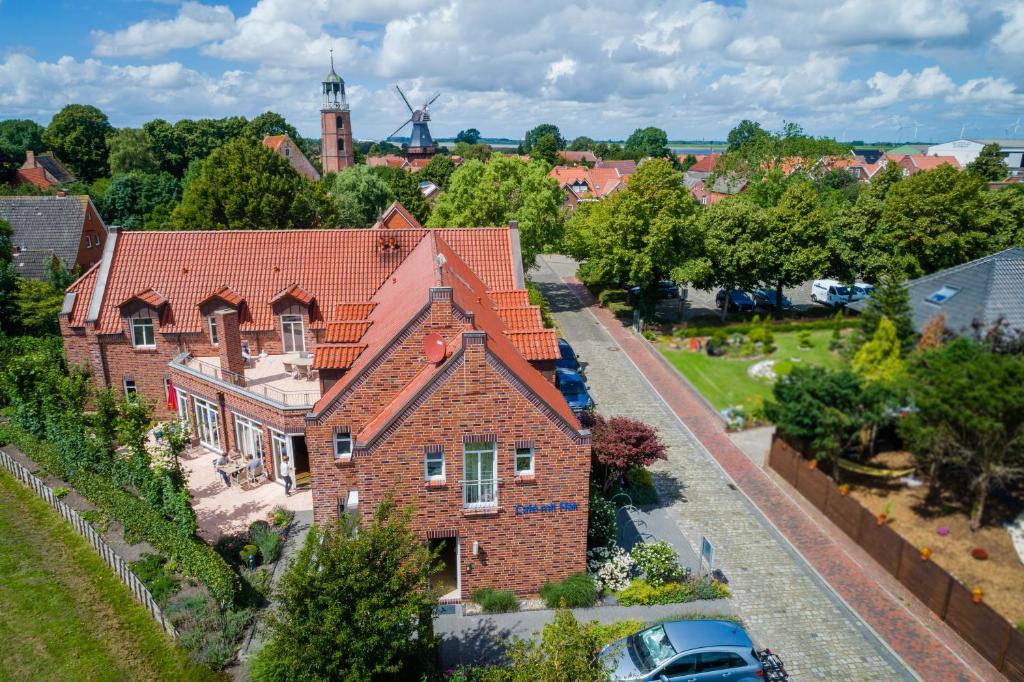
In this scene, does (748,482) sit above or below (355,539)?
below

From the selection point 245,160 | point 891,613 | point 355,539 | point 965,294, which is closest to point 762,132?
point 965,294

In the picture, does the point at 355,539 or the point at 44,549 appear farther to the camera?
the point at 44,549

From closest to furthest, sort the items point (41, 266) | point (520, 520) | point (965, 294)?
point (520, 520) → point (965, 294) → point (41, 266)

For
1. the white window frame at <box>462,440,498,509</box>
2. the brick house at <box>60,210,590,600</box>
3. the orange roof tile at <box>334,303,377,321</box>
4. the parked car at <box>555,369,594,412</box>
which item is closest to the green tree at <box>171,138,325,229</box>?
the brick house at <box>60,210,590,600</box>

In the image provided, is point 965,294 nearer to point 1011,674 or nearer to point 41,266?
point 1011,674

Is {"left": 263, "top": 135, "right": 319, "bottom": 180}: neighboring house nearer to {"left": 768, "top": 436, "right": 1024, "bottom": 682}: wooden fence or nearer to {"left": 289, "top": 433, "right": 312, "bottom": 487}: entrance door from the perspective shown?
{"left": 289, "top": 433, "right": 312, "bottom": 487}: entrance door

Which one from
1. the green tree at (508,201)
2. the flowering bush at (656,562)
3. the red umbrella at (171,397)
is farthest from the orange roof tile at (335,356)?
the green tree at (508,201)

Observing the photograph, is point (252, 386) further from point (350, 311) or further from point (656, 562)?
point (656, 562)
